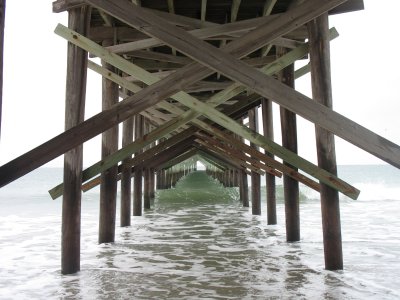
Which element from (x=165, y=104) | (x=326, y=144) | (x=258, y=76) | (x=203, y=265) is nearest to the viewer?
(x=258, y=76)

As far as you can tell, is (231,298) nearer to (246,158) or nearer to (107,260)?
(107,260)

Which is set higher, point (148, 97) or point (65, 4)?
point (65, 4)

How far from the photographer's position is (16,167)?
9.08ft

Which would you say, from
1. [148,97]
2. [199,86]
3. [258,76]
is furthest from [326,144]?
[199,86]

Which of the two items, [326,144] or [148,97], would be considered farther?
[326,144]

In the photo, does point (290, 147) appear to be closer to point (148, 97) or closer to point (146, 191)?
point (148, 97)

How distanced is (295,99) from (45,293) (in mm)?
2661

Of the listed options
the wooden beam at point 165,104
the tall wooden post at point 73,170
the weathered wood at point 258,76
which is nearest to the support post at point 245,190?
the wooden beam at point 165,104

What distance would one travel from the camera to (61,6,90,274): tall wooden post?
13.4 ft

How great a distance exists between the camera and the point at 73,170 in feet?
13.4

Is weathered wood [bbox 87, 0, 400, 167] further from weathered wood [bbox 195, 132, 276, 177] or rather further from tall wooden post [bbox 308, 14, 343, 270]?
weathered wood [bbox 195, 132, 276, 177]

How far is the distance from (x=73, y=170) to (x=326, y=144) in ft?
8.57

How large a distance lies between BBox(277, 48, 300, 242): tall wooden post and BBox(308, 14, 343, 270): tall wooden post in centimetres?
143

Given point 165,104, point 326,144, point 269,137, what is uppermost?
point 165,104
